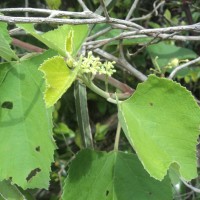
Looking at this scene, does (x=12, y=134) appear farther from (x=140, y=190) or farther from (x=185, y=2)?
(x=185, y=2)

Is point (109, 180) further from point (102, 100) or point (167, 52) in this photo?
point (102, 100)

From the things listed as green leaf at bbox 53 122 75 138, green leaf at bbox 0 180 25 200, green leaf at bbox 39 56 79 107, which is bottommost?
green leaf at bbox 53 122 75 138

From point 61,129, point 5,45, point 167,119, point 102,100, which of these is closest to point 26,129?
point 5,45

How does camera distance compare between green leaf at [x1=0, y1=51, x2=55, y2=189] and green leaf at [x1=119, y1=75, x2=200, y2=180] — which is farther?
green leaf at [x1=0, y1=51, x2=55, y2=189]

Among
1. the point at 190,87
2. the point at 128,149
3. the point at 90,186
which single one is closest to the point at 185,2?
the point at 190,87

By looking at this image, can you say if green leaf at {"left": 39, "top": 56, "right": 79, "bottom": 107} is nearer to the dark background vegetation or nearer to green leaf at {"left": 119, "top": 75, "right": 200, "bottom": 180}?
green leaf at {"left": 119, "top": 75, "right": 200, "bottom": 180}

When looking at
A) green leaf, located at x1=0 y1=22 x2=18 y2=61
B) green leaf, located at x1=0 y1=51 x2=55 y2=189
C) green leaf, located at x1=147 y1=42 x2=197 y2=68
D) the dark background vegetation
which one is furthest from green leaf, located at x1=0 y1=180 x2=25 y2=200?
green leaf, located at x1=147 y1=42 x2=197 y2=68

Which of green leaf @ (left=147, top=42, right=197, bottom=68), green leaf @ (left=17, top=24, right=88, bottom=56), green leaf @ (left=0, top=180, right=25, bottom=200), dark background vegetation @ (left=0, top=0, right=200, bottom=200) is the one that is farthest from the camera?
dark background vegetation @ (left=0, top=0, right=200, bottom=200)
